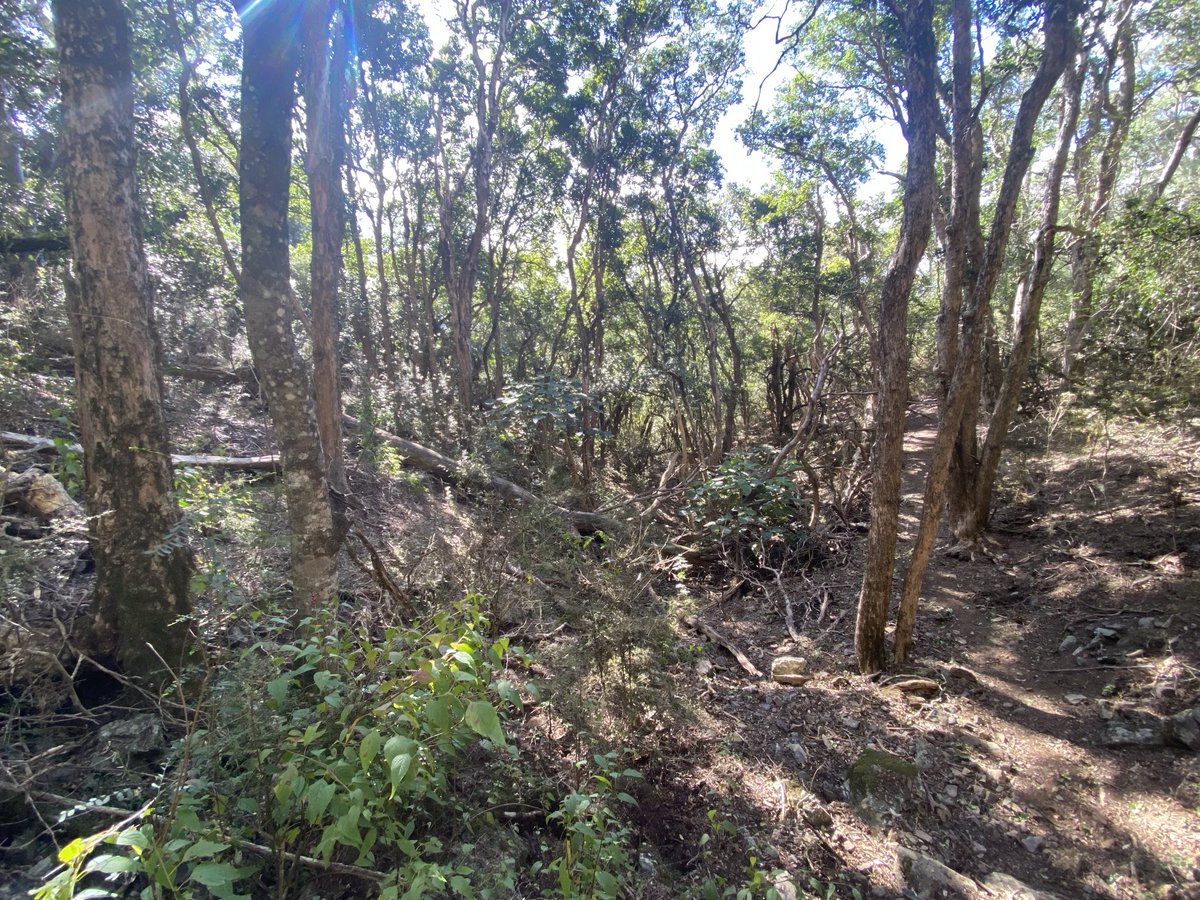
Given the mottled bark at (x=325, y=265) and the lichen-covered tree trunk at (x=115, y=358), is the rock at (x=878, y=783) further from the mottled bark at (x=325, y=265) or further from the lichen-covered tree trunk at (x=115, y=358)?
the mottled bark at (x=325, y=265)

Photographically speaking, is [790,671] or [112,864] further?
[790,671]

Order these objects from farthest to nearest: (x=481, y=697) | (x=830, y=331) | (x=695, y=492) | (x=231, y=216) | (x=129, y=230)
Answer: (x=830, y=331)
(x=231, y=216)
(x=695, y=492)
(x=129, y=230)
(x=481, y=697)

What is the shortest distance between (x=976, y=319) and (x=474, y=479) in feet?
21.0

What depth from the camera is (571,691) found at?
325 centimetres

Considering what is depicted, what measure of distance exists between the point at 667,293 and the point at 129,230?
14615mm

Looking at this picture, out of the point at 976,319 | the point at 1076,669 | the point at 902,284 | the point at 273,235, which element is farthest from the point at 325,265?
the point at 1076,669

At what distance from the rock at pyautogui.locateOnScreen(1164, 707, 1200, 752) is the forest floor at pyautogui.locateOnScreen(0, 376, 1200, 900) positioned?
0.01 meters

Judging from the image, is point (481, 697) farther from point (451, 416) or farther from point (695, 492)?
point (451, 416)

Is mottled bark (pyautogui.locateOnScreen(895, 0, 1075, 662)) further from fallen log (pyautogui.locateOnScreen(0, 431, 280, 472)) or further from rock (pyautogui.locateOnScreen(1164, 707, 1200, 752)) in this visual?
fallen log (pyautogui.locateOnScreen(0, 431, 280, 472))

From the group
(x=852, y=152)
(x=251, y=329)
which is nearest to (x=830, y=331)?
(x=852, y=152)

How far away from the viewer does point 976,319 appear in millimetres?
4289

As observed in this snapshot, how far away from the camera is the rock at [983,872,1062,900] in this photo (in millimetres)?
2455

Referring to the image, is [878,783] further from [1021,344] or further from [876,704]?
[1021,344]

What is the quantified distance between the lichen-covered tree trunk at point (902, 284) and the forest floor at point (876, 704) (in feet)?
3.69
